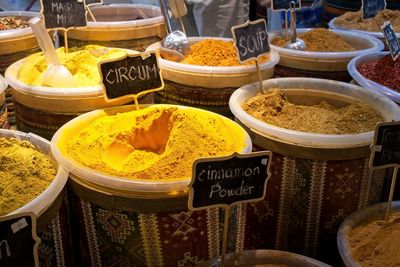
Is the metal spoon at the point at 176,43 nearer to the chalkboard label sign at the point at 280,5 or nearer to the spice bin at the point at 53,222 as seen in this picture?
the chalkboard label sign at the point at 280,5

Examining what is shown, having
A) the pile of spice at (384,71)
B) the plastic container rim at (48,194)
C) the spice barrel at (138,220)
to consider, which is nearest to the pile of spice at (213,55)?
the pile of spice at (384,71)

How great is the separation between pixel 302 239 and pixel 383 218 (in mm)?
208

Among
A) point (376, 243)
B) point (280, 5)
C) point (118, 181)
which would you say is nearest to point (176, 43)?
point (280, 5)

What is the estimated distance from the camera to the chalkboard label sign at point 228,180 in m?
0.81

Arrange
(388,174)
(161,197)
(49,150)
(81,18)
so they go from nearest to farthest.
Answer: (161,197) < (49,150) < (388,174) < (81,18)

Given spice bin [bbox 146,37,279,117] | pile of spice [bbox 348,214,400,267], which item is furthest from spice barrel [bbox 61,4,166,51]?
pile of spice [bbox 348,214,400,267]

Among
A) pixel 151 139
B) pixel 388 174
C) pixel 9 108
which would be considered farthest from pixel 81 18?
pixel 388 174

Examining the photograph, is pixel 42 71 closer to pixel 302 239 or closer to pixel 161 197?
pixel 161 197

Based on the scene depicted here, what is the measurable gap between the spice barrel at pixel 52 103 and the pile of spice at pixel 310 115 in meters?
0.39

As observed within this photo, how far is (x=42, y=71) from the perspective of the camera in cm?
143

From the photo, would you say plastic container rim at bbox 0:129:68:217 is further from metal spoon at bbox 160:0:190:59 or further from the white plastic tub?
the white plastic tub

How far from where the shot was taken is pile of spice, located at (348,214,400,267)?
37.0 inches

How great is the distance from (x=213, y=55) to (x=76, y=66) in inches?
17.3

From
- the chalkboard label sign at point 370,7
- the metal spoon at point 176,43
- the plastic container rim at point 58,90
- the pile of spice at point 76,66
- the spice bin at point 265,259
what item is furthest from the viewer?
the chalkboard label sign at point 370,7
